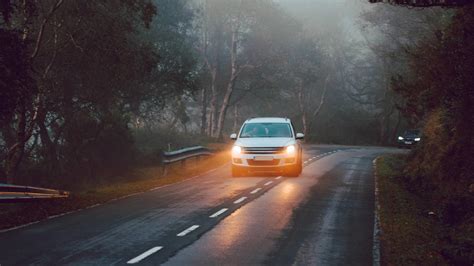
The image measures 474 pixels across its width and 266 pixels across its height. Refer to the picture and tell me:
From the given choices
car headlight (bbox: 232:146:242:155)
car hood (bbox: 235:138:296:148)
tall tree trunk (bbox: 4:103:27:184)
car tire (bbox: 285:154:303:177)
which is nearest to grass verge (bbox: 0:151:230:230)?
tall tree trunk (bbox: 4:103:27:184)

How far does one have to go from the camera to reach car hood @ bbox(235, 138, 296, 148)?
2266 centimetres

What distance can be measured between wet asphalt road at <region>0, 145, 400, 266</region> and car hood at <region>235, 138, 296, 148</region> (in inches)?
143

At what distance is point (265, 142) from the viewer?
74.9 ft

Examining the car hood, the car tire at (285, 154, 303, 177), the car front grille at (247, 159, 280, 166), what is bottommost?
the car tire at (285, 154, 303, 177)

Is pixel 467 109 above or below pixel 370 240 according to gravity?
above

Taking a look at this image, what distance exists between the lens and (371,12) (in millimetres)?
50469

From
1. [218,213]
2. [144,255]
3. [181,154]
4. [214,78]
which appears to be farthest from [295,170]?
[214,78]

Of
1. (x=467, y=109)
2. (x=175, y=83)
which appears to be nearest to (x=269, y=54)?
(x=175, y=83)

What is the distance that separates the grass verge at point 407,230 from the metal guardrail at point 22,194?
301 inches

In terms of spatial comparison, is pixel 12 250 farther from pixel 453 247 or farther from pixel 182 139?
pixel 182 139

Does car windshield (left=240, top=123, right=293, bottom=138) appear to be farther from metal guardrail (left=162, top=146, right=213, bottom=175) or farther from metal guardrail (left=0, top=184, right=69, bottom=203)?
metal guardrail (left=0, top=184, right=69, bottom=203)

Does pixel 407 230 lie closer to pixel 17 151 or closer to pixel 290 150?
pixel 290 150

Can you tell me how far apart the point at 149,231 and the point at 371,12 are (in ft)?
140

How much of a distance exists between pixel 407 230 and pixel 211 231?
3.92m
